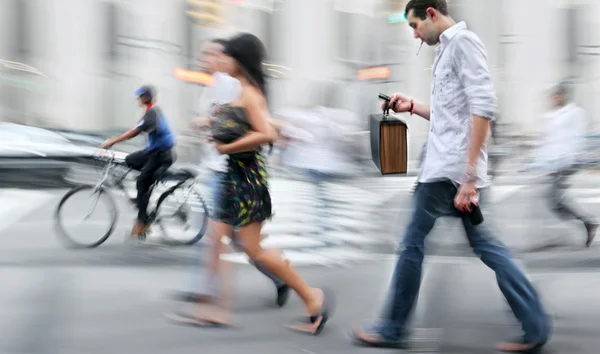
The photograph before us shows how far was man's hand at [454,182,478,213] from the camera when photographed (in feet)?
14.2

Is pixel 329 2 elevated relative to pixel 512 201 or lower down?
elevated

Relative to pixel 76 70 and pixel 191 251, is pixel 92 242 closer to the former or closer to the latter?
pixel 191 251

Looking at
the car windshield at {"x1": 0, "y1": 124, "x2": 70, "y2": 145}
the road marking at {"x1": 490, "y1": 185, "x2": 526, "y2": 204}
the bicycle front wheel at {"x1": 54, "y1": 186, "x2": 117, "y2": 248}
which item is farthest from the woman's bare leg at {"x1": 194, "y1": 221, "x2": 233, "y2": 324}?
the car windshield at {"x1": 0, "y1": 124, "x2": 70, "y2": 145}

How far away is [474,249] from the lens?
456 cm

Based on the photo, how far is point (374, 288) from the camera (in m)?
6.36

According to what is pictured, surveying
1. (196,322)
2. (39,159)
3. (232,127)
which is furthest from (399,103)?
(39,159)

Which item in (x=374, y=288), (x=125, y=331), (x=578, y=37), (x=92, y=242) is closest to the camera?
(x=125, y=331)

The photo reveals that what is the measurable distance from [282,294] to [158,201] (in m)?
2.88

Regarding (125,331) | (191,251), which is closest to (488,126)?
(125,331)

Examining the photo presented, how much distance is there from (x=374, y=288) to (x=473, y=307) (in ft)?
2.92

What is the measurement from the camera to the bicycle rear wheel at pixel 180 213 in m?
8.23

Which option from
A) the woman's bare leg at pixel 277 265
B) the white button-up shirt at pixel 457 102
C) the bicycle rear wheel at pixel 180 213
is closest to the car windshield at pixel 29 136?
the bicycle rear wheel at pixel 180 213

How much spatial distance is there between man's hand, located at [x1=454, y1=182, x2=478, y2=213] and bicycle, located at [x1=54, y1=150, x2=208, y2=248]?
13.7ft

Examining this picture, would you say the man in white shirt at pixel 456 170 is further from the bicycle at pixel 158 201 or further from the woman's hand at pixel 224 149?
the bicycle at pixel 158 201
